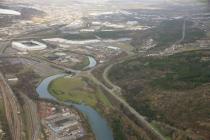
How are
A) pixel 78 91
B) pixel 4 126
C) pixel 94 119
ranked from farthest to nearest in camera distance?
pixel 78 91, pixel 94 119, pixel 4 126

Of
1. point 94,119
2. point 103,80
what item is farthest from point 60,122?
point 103,80

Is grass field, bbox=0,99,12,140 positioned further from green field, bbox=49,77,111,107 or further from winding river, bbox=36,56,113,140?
green field, bbox=49,77,111,107

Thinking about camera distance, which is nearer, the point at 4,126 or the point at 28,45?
the point at 4,126

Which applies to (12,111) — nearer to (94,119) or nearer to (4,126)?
(4,126)

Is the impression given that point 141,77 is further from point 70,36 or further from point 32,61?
point 70,36

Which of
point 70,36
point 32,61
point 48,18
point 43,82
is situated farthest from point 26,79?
point 48,18

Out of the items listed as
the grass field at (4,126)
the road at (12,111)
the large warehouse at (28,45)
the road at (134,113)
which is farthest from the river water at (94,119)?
the large warehouse at (28,45)

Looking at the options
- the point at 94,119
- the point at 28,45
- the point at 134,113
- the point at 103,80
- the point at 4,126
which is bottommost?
the point at 94,119
